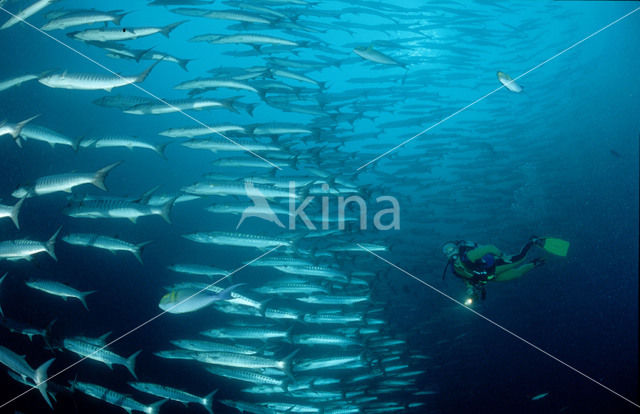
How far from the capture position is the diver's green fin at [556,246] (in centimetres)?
540

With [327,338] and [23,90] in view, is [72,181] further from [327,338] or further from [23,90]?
[23,90]

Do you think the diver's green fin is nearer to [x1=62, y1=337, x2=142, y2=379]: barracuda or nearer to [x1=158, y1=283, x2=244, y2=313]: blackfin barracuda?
[x1=158, y1=283, x2=244, y2=313]: blackfin barracuda

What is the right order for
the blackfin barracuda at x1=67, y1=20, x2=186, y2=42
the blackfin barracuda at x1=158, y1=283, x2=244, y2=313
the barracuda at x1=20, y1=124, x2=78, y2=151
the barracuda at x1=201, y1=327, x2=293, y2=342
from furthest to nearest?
the barracuda at x1=201, y1=327, x2=293, y2=342 < the barracuda at x1=20, y1=124, x2=78, y2=151 < the blackfin barracuda at x1=67, y1=20, x2=186, y2=42 < the blackfin barracuda at x1=158, y1=283, x2=244, y2=313

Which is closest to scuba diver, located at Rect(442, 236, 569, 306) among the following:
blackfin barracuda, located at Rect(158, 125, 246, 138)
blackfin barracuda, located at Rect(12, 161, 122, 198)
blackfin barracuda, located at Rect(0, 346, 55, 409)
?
blackfin barracuda, located at Rect(158, 125, 246, 138)

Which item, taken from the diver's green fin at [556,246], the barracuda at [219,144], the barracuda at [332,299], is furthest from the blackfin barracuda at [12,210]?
the diver's green fin at [556,246]

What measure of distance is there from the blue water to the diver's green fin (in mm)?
2019

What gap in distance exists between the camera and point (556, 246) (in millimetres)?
5520

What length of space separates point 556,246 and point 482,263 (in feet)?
5.20

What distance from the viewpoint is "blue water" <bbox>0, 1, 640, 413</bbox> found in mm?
8742

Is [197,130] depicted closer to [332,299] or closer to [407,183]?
[332,299]

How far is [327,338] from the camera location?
22.2 ft

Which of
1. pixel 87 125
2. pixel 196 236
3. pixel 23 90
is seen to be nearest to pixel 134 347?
pixel 196 236

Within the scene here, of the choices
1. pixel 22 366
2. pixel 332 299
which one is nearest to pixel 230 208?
pixel 332 299

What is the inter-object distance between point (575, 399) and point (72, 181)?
86.0 feet
